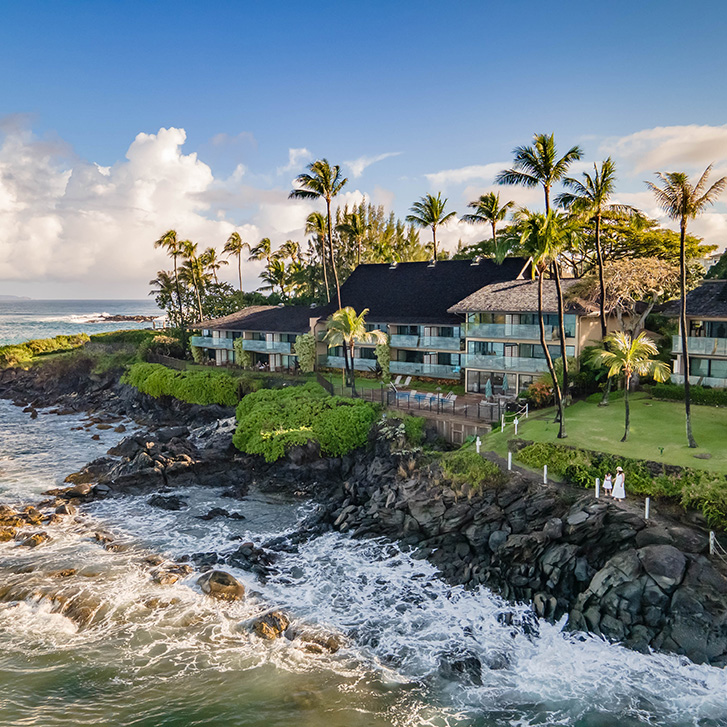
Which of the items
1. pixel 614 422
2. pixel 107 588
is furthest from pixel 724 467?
pixel 107 588

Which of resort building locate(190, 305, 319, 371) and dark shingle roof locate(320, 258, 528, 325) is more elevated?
dark shingle roof locate(320, 258, 528, 325)

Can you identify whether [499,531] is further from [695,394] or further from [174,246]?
[174,246]

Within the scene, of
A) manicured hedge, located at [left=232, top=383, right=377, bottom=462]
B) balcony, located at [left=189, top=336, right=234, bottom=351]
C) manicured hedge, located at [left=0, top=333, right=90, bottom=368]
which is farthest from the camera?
manicured hedge, located at [left=0, top=333, right=90, bottom=368]

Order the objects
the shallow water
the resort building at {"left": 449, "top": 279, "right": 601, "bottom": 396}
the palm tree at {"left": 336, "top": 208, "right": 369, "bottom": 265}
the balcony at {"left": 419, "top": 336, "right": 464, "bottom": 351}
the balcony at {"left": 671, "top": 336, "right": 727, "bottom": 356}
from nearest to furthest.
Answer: the shallow water < the balcony at {"left": 671, "top": 336, "right": 727, "bottom": 356} < the resort building at {"left": 449, "top": 279, "right": 601, "bottom": 396} < the balcony at {"left": 419, "top": 336, "right": 464, "bottom": 351} < the palm tree at {"left": 336, "top": 208, "right": 369, "bottom": 265}

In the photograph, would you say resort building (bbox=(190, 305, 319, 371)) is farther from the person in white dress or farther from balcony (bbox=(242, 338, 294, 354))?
the person in white dress

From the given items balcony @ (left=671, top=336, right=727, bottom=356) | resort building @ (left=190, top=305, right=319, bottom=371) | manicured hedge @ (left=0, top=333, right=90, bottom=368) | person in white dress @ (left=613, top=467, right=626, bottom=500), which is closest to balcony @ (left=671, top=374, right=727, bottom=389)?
balcony @ (left=671, top=336, right=727, bottom=356)

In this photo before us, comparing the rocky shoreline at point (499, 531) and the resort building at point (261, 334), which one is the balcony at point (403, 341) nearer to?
the resort building at point (261, 334)

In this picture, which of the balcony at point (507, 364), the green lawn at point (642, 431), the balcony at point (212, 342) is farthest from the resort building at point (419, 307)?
the green lawn at point (642, 431)
